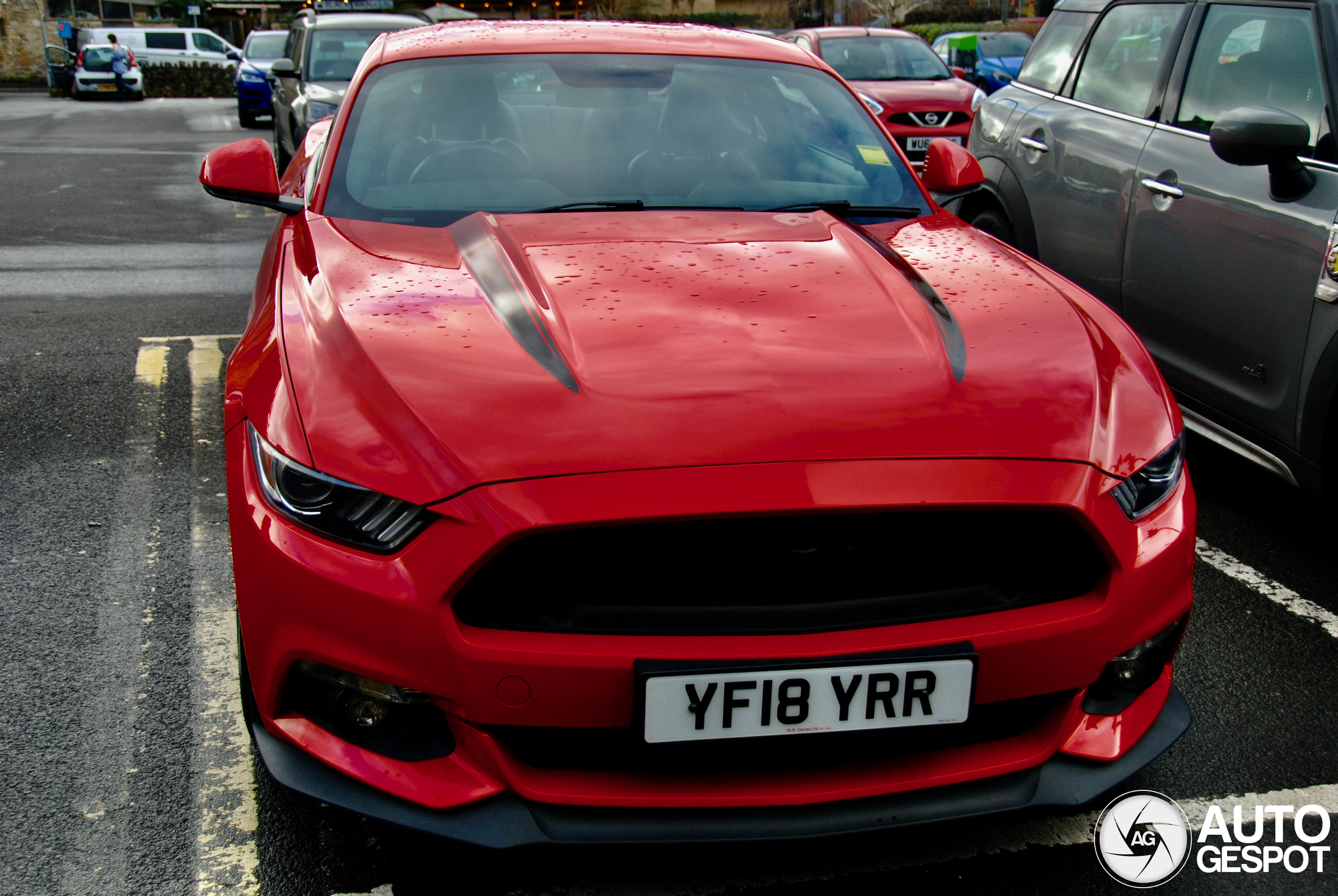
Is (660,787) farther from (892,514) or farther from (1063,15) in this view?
(1063,15)

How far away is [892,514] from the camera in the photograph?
1.78 meters

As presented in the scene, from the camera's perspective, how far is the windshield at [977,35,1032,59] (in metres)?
21.5

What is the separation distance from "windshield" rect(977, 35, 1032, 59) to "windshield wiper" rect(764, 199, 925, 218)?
65.8 ft

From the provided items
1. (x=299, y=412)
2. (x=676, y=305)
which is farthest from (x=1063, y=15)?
(x=299, y=412)

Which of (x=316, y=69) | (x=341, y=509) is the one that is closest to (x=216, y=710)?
(x=341, y=509)

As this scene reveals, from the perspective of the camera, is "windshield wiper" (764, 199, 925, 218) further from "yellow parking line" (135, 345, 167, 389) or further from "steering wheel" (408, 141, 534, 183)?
"yellow parking line" (135, 345, 167, 389)

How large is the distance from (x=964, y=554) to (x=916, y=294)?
69 centimetres

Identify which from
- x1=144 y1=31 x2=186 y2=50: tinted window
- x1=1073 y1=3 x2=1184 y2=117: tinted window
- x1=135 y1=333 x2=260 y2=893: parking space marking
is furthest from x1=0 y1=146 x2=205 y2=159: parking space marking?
x1=144 y1=31 x2=186 y2=50: tinted window

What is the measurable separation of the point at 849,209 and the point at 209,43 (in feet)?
112

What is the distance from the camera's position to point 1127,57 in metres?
4.36

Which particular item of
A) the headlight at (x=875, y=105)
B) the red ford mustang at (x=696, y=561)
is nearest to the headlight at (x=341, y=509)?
the red ford mustang at (x=696, y=561)

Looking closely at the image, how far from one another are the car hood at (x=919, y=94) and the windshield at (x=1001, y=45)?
10164 mm

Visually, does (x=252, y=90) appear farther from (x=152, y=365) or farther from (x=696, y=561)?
(x=696, y=561)

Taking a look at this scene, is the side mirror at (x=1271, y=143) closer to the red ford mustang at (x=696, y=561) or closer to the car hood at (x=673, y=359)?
the car hood at (x=673, y=359)
